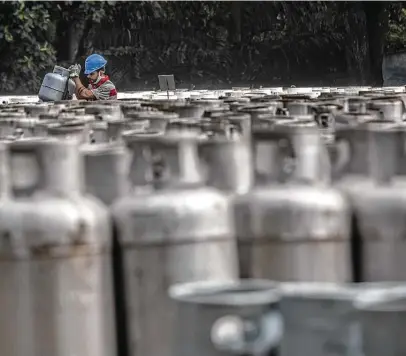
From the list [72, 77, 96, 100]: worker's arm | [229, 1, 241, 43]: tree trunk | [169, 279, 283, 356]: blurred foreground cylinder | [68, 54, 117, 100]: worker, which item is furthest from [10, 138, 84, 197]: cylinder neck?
[229, 1, 241, 43]: tree trunk

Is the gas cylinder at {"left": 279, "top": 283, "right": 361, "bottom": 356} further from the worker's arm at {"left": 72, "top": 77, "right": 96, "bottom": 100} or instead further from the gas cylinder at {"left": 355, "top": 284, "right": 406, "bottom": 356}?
the worker's arm at {"left": 72, "top": 77, "right": 96, "bottom": 100}

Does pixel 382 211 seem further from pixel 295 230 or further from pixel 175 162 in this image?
pixel 175 162

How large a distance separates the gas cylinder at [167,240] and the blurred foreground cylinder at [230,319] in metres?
0.38

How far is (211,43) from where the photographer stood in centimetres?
2102

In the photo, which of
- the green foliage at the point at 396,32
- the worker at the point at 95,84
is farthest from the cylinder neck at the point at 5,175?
the green foliage at the point at 396,32

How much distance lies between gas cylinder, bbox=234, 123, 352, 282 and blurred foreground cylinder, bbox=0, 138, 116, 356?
274 millimetres

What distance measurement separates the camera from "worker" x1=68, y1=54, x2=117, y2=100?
7652mm

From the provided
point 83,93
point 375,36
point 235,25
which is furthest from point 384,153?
point 375,36

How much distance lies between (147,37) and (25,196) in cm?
1877

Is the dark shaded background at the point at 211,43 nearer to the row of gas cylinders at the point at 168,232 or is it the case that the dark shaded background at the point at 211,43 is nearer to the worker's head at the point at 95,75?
the worker's head at the point at 95,75

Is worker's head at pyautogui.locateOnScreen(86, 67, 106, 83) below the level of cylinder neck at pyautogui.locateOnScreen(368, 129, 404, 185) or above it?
above

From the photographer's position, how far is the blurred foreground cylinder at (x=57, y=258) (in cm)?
Answer: 200

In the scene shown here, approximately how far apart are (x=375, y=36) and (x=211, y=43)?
347 cm

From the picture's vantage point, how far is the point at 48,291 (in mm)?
2012
